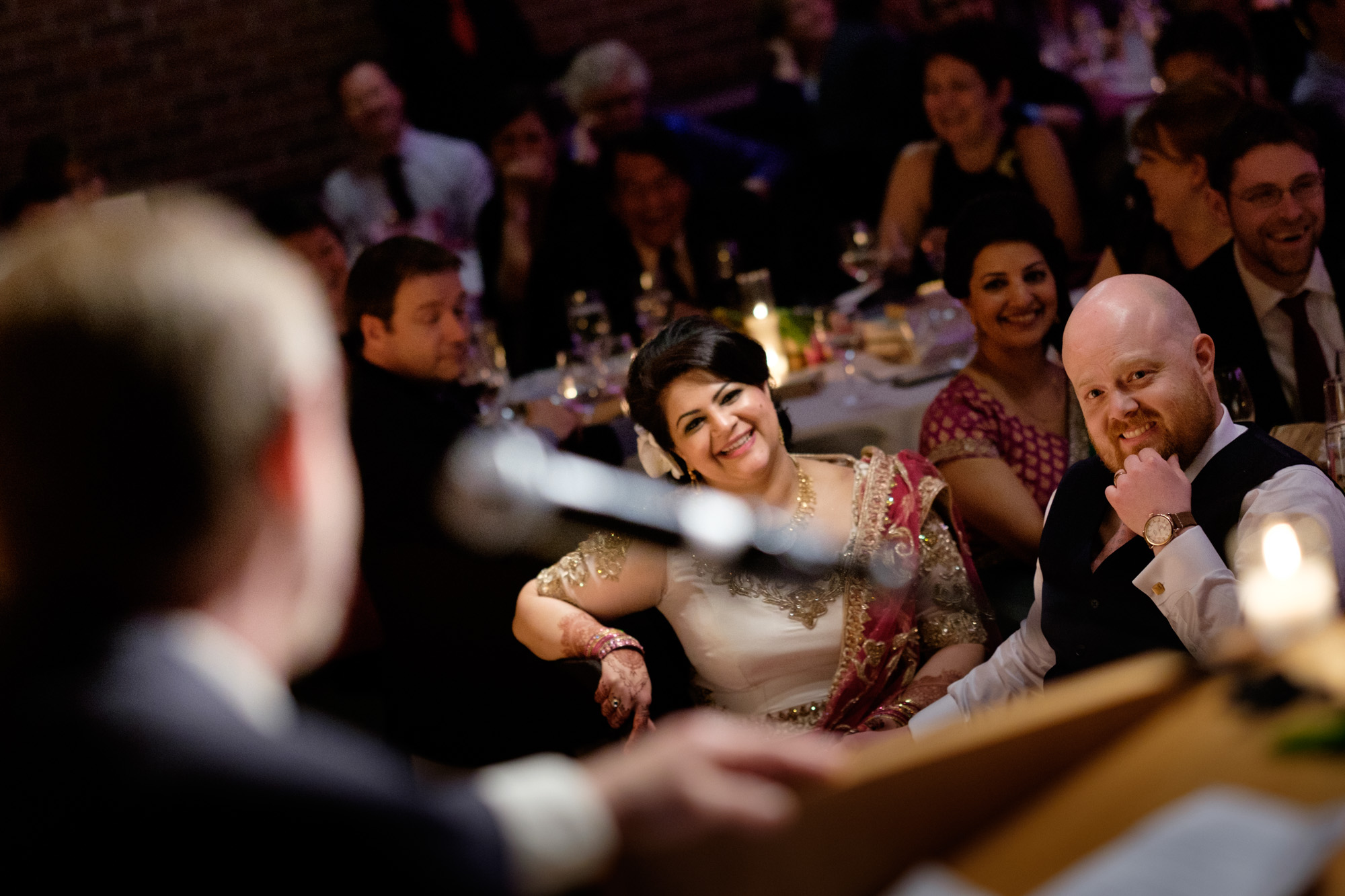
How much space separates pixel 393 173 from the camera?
224 inches

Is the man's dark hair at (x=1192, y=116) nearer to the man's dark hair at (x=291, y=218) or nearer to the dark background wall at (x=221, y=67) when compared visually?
the man's dark hair at (x=291, y=218)

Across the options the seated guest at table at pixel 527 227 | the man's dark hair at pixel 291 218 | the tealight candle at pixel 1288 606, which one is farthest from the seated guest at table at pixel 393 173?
the tealight candle at pixel 1288 606

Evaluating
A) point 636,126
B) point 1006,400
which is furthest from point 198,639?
point 636,126

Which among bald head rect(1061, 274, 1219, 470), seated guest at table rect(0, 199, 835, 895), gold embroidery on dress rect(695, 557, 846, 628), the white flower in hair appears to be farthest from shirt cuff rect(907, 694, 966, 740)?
seated guest at table rect(0, 199, 835, 895)

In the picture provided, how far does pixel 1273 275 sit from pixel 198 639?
8.39 feet

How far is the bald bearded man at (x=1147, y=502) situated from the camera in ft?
5.70

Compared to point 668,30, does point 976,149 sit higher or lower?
lower

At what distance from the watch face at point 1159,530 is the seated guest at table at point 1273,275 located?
1.09 meters

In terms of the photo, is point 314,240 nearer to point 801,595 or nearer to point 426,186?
point 426,186

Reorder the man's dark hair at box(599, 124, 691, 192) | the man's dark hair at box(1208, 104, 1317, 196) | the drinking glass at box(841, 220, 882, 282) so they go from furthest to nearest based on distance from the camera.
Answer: the man's dark hair at box(599, 124, 691, 192), the drinking glass at box(841, 220, 882, 282), the man's dark hair at box(1208, 104, 1317, 196)

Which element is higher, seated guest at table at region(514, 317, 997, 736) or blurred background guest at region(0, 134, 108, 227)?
blurred background guest at region(0, 134, 108, 227)

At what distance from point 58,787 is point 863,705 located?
1714 mm

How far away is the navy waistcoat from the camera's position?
181 cm

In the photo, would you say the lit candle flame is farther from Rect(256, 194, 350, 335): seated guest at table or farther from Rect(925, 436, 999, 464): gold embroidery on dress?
Rect(256, 194, 350, 335): seated guest at table
